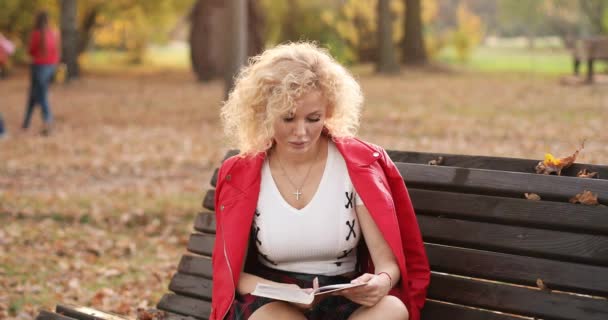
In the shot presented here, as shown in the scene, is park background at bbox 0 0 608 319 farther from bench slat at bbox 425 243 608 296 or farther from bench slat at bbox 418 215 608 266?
bench slat at bbox 425 243 608 296

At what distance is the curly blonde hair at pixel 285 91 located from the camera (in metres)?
3.26

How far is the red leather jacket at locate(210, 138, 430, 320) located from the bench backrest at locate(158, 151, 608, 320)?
0.17m

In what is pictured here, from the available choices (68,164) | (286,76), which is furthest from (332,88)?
(68,164)

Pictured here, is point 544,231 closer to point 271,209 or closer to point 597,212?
point 597,212

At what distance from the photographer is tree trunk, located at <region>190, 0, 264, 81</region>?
89.2ft

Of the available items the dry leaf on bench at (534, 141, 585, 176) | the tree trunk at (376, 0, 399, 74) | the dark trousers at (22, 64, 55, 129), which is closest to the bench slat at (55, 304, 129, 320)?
the dry leaf on bench at (534, 141, 585, 176)

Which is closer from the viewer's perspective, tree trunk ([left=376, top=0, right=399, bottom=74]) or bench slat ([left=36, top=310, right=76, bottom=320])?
bench slat ([left=36, top=310, right=76, bottom=320])

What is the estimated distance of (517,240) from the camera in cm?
334

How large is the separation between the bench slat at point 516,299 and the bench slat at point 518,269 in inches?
1.2

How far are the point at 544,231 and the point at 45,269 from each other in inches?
180

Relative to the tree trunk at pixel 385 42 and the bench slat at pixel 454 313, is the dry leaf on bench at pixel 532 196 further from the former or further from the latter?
the tree trunk at pixel 385 42

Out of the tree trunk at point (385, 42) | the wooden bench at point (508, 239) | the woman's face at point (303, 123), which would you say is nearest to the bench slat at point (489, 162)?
the wooden bench at point (508, 239)

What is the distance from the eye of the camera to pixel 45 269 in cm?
690

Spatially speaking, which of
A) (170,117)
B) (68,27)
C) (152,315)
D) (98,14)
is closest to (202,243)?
(152,315)
